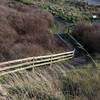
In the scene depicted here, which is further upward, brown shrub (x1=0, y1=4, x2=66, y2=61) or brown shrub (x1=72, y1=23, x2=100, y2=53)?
brown shrub (x1=0, y1=4, x2=66, y2=61)

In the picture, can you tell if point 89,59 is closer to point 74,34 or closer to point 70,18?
point 74,34

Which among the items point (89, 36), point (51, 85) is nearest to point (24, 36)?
point (89, 36)

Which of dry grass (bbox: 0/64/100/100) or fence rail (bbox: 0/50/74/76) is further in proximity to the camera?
fence rail (bbox: 0/50/74/76)

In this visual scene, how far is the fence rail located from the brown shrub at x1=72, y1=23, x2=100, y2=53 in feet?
8.61

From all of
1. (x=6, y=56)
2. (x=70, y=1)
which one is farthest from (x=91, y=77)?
(x=70, y=1)

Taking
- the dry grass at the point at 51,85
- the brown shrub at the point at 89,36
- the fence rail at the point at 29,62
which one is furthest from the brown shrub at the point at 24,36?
the brown shrub at the point at 89,36

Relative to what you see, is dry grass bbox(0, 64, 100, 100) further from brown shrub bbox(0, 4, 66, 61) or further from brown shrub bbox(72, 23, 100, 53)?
brown shrub bbox(72, 23, 100, 53)

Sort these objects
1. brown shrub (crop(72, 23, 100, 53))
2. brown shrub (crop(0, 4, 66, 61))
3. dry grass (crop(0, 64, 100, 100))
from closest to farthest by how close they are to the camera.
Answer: dry grass (crop(0, 64, 100, 100)), brown shrub (crop(0, 4, 66, 61)), brown shrub (crop(72, 23, 100, 53))

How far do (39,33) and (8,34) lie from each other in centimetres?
249

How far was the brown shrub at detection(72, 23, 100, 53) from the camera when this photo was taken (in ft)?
64.8

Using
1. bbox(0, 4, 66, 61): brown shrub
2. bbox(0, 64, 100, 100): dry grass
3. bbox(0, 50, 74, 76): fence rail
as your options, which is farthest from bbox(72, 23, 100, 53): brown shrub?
bbox(0, 64, 100, 100): dry grass

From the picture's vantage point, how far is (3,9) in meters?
21.3

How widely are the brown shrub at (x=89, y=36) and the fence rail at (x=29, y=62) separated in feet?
8.61

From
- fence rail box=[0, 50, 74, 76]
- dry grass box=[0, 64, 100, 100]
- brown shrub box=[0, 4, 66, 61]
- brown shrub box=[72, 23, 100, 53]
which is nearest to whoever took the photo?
dry grass box=[0, 64, 100, 100]
